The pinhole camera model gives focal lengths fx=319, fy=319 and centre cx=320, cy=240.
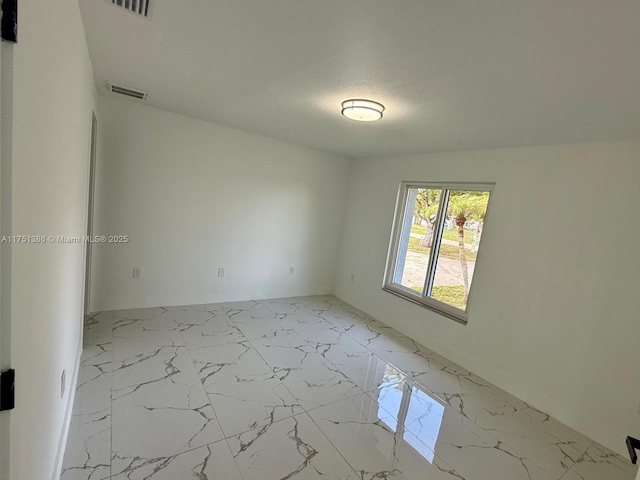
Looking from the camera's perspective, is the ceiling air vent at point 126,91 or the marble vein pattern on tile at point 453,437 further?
the ceiling air vent at point 126,91

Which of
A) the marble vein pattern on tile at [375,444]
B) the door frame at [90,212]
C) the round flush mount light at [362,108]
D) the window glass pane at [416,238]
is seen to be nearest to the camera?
the marble vein pattern on tile at [375,444]

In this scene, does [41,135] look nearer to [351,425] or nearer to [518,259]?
[351,425]

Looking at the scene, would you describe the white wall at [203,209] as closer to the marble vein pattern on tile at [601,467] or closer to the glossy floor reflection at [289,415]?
the glossy floor reflection at [289,415]

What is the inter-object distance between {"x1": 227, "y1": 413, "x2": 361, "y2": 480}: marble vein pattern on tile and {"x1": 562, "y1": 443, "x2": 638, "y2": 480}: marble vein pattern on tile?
1487mm

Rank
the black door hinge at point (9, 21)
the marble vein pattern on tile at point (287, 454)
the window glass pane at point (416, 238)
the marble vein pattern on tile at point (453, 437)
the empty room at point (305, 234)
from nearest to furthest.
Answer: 1. the black door hinge at point (9, 21)
2. the empty room at point (305, 234)
3. the marble vein pattern on tile at point (287, 454)
4. the marble vein pattern on tile at point (453, 437)
5. the window glass pane at point (416, 238)

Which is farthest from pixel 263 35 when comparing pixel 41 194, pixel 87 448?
pixel 87 448

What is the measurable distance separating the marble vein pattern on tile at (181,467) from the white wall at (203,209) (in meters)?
2.36

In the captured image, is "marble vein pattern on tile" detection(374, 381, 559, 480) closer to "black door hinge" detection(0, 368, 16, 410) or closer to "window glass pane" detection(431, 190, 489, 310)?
"window glass pane" detection(431, 190, 489, 310)

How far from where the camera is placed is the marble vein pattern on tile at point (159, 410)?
6.04 ft

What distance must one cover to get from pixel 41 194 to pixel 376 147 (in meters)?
3.51

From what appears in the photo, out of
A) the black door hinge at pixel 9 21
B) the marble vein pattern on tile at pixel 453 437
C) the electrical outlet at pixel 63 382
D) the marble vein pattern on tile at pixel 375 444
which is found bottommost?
the marble vein pattern on tile at pixel 375 444

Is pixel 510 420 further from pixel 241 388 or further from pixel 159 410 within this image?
pixel 159 410

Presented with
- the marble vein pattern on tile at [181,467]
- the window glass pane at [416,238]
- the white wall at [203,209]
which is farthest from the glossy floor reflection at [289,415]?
the window glass pane at [416,238]

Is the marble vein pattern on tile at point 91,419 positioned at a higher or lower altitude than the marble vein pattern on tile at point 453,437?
lower
